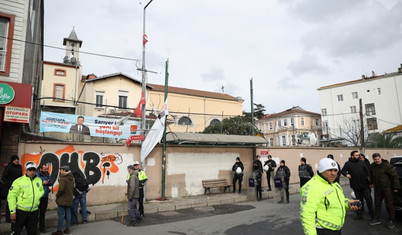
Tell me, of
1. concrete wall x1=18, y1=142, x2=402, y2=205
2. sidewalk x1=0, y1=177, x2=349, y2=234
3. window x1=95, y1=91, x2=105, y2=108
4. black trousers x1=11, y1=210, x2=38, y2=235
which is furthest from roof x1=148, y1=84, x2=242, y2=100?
black trousers x1=11, y1=210, x2=38, y2=235

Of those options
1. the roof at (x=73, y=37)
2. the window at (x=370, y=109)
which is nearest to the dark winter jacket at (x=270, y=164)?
the roof at (x=73, y=37)

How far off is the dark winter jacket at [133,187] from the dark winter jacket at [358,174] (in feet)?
20.3

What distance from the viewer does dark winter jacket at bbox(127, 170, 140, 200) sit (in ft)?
25.9

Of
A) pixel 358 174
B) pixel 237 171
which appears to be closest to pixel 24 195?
pixel 358 174

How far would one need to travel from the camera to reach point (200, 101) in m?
50.9

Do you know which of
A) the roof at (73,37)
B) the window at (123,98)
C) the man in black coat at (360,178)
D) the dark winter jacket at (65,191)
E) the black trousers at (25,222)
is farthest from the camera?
the roof at (73,37)

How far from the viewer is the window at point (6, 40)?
31.3 feet

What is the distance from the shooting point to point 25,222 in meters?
5.44

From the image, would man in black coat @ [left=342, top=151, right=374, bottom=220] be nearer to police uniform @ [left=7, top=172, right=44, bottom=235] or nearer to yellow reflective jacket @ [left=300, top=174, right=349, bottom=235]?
yellow reflective jacket @ [left=300, top=174, right=349, bottom=235]

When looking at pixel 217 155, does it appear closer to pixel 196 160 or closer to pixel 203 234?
pixel 196 160

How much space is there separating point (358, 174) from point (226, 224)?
3938mm

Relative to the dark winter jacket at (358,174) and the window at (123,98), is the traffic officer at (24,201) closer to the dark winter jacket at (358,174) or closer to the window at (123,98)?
the dark winter jacket at (358,174)

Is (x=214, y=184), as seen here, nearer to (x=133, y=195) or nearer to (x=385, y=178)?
(x=133, y=195)

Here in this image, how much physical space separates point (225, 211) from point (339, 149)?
49.2 feet
